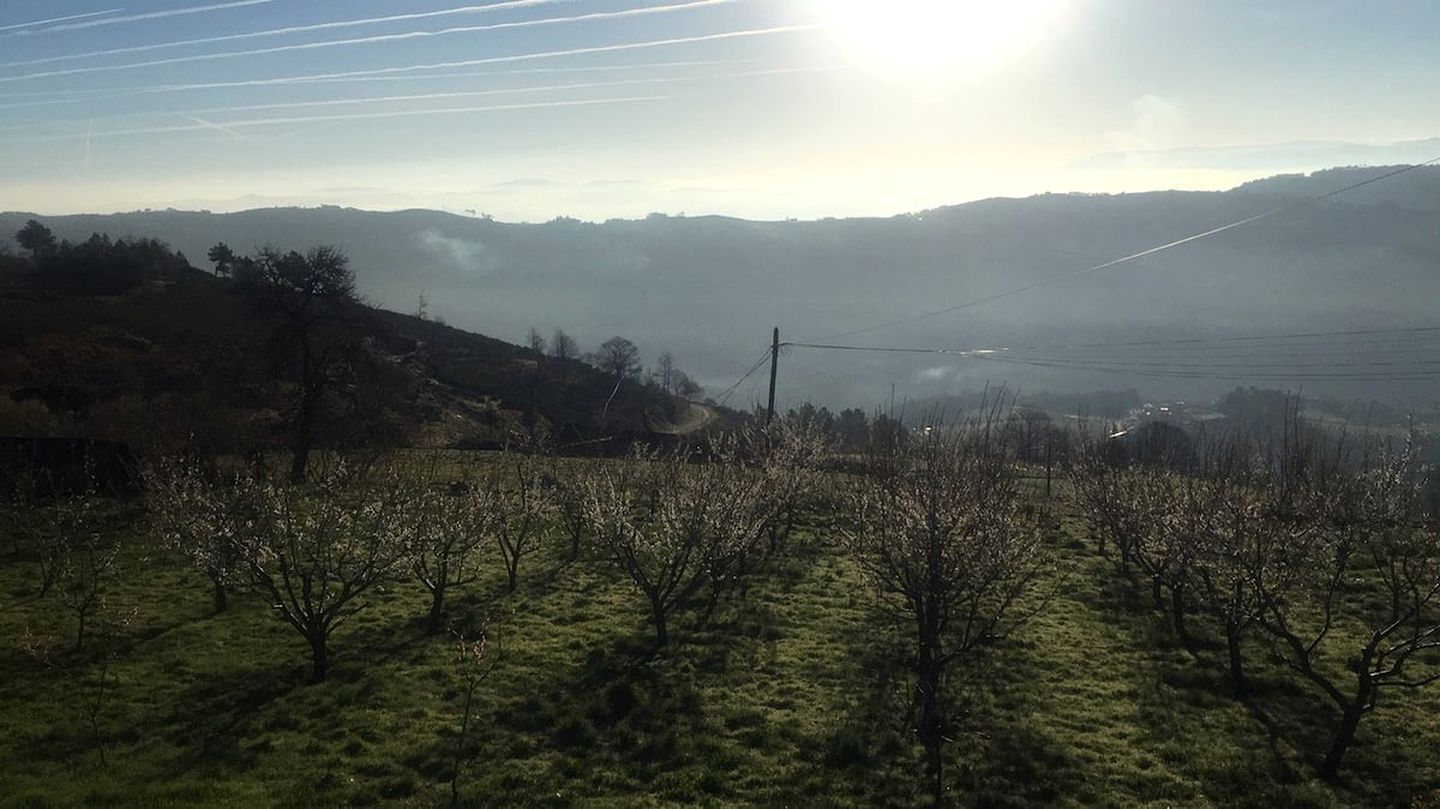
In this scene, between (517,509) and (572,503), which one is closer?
(572,503)

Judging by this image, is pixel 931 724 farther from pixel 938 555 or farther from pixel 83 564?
pixel 83 564

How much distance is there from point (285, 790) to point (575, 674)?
5845 mm

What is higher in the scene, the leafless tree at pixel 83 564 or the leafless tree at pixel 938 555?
the leafless tree at pixel 938 555

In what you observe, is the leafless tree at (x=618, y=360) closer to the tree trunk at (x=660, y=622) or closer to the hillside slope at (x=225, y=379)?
the hillside slope at (x=225, y=379)

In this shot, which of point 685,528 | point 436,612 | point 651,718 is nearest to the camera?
point 651,718

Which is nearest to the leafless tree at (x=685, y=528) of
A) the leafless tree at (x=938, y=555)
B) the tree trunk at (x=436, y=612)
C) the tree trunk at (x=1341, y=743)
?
the leafless tree at (x=938, y=555)

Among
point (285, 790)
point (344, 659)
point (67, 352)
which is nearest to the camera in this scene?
point (285, 790)

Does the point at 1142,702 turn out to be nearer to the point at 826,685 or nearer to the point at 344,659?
the point at 826,685

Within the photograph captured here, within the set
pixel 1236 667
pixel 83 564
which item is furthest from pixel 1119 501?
pixel 83 564

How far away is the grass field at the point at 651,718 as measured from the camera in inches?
471

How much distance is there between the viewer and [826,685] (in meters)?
16.2

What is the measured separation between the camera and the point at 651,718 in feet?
47.8

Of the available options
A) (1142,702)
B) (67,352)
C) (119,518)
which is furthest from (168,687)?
(67,352)

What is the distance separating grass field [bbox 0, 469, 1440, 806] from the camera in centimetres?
1195
